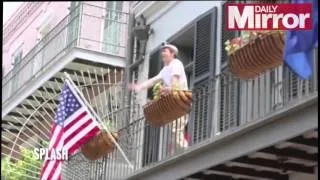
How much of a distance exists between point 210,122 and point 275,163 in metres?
1.05

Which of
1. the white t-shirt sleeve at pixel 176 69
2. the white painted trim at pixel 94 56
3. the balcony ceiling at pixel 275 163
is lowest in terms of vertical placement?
the balcony ceiling at pixel 275 163

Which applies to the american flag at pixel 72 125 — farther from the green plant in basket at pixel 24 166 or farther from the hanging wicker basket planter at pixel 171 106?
the hanging wicker basket planter at pixel 171 106

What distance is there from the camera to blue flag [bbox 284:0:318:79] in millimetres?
5707

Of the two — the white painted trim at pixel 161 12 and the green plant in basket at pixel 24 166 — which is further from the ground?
the white painted trim at pixel 161 12

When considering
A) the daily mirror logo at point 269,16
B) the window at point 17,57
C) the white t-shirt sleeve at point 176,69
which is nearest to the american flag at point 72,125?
the window at point 17,57

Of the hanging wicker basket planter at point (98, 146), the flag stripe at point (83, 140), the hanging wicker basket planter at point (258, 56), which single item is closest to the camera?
the hanging wicker basket planter at point (258, 56)

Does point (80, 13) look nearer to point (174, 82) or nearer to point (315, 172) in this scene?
point (174, 82)

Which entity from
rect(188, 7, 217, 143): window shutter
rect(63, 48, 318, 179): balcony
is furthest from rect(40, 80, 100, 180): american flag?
rect(188, 7, 217, 143): window shutter

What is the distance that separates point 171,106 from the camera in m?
7.56

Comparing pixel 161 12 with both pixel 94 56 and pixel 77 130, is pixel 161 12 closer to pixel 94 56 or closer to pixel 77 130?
pixel 94 56

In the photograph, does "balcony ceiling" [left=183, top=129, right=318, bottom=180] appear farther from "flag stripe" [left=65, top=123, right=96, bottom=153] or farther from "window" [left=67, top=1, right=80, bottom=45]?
"window" [left=67, top=1, right=80, bottom=45]

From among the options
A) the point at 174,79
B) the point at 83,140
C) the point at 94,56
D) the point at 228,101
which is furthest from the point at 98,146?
the point at 94,56

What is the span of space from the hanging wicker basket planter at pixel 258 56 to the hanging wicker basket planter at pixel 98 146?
2045 millimetres

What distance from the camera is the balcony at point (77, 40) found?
9.56 m
